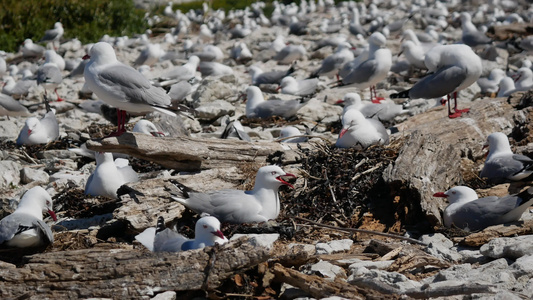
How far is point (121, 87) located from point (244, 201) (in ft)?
5.77

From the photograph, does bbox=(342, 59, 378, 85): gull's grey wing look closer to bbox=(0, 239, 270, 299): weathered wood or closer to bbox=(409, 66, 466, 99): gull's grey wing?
bbox=(409, 66, 466, 99): gull's grey wing

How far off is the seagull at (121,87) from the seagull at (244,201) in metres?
1.10

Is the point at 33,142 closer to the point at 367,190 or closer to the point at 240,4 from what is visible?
the point at 367,190

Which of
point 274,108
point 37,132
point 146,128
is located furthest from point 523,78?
point 37,132

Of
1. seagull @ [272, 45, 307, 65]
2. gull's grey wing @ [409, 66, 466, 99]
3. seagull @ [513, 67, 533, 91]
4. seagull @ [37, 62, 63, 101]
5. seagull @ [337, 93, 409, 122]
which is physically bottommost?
seagull @ [272, 45, 307, 65]

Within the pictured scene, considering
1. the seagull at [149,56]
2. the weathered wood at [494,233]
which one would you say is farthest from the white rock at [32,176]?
the seagull at [149,56]

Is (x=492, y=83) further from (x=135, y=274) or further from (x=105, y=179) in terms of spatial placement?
(x=135, y=274)

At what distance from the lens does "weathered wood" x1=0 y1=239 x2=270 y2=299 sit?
14.8 feet

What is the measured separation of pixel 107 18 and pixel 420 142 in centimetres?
2173

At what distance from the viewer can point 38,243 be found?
19.7ft

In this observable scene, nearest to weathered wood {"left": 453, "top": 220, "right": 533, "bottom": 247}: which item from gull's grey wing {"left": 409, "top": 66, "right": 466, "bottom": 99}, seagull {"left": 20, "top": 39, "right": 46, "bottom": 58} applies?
gull's grey wing {"left": 409, "top": 66, "right": 466, "bottom": 99}

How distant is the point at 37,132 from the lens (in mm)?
10133

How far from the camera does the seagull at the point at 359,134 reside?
763 cm

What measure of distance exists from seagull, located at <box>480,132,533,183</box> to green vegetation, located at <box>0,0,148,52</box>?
1950 cm
